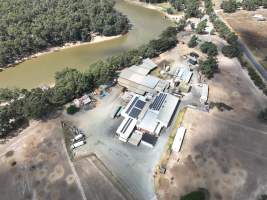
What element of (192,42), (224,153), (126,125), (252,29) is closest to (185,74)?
(192,42)

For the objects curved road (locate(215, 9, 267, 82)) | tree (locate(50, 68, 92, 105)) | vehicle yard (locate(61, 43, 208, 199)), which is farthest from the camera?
curved road (locate(215, 9, 267, 82))

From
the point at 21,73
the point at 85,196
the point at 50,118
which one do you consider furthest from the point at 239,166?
the point at 21,73

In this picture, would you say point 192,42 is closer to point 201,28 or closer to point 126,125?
point 201,28

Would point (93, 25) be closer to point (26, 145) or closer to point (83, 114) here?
point (83, 114)

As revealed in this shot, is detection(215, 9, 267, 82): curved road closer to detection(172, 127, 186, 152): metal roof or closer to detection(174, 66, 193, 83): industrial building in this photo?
detection(174, 66, 193, 83): industrial building

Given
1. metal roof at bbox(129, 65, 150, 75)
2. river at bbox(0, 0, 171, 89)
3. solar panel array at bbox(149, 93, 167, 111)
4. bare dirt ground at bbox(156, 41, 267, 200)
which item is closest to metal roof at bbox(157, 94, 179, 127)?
solar panel array at bbox(149, 93, 167, 111)
